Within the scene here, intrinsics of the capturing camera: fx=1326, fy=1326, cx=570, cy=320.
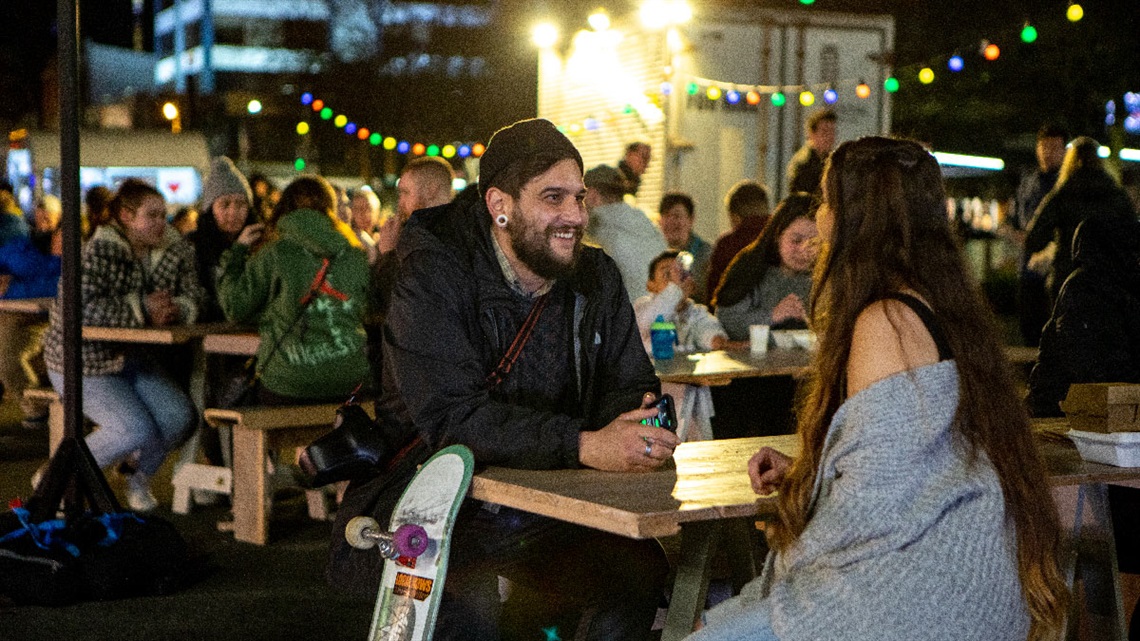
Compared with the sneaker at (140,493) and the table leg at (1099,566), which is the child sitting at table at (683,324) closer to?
the table leg at (1099,566)

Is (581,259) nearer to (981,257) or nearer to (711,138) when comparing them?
(711,138)

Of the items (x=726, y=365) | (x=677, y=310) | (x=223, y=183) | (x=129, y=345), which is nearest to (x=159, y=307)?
(x=129, y=345)

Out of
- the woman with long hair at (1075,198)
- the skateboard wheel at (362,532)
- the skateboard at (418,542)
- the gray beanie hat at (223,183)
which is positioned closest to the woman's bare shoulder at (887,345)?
the skateboard at (418,542)

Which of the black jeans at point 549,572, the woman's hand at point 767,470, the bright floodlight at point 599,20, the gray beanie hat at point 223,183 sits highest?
the bright floodlight at point 599,20

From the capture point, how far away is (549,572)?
3.58m

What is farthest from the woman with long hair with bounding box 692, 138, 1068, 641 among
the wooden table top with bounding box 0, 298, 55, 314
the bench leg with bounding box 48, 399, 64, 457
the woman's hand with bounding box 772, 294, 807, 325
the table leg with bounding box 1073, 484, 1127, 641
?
the wooden table top with bounding box 0, 298, 55, 314

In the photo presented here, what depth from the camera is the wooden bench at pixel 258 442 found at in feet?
21.5

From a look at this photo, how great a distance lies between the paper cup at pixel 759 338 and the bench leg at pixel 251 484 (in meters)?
2.46

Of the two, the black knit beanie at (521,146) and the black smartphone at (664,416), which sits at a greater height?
the black knit beanie at (521,146)

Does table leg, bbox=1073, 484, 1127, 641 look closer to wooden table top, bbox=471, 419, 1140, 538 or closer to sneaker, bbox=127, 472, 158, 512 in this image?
wooden table top, bbox=471, 419, 1140, 538

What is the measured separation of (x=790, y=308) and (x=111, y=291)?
12.1 feet

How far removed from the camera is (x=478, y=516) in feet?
11.3

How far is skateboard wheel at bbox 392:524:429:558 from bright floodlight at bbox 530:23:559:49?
43.8 feet

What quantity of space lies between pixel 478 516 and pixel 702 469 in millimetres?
606
